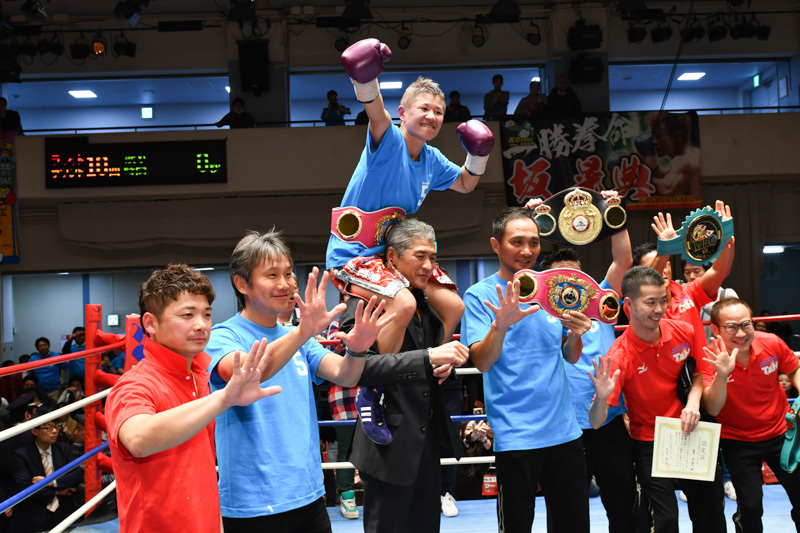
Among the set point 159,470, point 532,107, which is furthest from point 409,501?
point 532,107

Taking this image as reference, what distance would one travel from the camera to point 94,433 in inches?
135

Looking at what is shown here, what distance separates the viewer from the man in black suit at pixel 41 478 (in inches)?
167

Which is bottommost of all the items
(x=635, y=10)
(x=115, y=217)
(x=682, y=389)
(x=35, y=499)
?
(x=35, y=499)

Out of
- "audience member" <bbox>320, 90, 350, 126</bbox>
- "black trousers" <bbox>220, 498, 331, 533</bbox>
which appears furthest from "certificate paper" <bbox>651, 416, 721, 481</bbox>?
"audience member" <bbox>320, 90, 350, 126</bbox>

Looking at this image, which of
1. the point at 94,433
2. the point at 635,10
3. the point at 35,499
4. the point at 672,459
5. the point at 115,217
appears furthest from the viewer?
the point at 115,217

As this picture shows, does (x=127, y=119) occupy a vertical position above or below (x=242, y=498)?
above

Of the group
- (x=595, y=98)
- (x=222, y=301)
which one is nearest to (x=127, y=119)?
(x=222, y=301)

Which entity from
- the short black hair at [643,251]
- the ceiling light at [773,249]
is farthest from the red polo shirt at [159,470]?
the ceiling light at [773,249]

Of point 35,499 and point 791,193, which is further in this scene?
point 791,193

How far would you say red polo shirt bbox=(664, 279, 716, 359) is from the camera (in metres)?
3.36

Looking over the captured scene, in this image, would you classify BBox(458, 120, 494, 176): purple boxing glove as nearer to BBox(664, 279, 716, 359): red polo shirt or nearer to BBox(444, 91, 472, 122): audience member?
BBox(664, 279, 716, 359): red polo shirt

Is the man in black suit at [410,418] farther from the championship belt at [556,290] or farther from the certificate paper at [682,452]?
the certificate paper at [682,452]

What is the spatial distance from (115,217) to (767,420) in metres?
8.86

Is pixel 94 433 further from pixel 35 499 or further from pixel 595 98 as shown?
pixel 595 98
